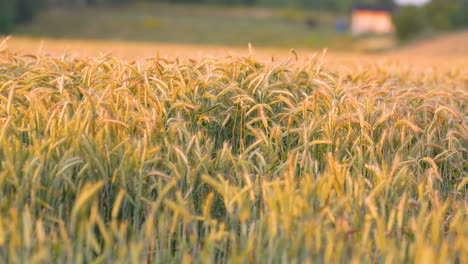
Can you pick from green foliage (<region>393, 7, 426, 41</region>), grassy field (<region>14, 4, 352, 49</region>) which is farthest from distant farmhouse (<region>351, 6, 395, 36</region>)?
green foliage (<region>393, 7, 426, 41</region>)

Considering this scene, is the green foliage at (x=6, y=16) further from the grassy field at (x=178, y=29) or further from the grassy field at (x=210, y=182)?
the grassy field at (x=210, y=182)

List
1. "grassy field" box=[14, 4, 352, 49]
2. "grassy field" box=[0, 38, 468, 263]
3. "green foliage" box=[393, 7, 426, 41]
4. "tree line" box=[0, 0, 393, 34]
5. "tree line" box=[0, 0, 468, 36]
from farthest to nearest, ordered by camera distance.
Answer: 1. "grassy field" box=[14, 4, 352, 49]
2. "green foliage" box=[393, 7, 426, 41]
3. "tree line" box=[0, 0, 468, 36]
4. "tree line" box=[0, 0, 393, 34]
5. "grassy field" box=[0, 38, 468, 263]

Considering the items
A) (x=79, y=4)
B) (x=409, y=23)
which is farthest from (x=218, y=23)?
(x=409, y=23)

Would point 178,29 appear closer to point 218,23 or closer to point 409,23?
point 218,23

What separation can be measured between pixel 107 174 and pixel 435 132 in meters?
1.77

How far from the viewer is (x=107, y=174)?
199 centimetres

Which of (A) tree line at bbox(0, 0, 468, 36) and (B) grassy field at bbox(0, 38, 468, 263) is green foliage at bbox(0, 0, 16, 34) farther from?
(B) grassy field at bbox(0, 38, 468, 263)

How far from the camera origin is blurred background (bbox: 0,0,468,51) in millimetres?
37469

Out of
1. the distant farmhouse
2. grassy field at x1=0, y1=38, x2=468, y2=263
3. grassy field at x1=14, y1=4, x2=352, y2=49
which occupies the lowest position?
grassy field at x1=0, y1=38, x2=468, y2=263

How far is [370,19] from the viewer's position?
59469 mm

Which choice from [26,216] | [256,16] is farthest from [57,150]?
[256,16]

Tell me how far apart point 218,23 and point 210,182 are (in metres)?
46.6

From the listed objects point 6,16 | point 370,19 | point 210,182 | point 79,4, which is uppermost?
point 79,4

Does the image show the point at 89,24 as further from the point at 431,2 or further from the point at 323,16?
the point at 323,16
